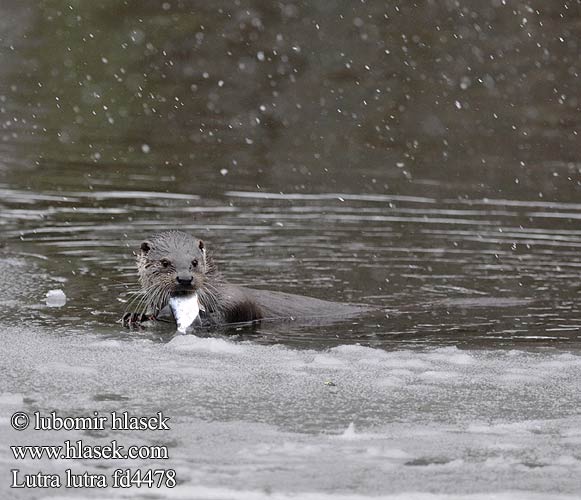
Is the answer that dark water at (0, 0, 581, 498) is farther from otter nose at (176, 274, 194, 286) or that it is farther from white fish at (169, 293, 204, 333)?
otter nose at (176, 274, 194, 286)

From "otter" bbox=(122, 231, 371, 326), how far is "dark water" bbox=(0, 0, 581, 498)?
0.58 feet

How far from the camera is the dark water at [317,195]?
462cm

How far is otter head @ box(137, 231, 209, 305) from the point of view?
586cm

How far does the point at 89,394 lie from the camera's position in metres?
4.50

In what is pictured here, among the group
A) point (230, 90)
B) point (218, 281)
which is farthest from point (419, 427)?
point (230, 90)

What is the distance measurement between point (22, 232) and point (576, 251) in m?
3.37

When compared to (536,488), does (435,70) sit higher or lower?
higher

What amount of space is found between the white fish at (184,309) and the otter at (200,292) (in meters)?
0.03

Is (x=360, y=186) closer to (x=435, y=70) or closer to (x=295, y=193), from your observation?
(x=295, y=193)

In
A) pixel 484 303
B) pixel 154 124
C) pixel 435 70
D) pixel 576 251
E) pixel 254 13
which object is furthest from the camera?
pixel 254 13

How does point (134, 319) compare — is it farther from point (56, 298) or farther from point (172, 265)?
point (56, 298)

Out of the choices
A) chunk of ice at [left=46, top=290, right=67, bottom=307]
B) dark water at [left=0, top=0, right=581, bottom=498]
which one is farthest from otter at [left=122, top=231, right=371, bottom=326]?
chunk of ice at [left=46, top=290, right=67, bottom=307]

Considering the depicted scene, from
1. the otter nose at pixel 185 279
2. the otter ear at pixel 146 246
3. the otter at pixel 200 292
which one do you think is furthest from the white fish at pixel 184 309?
the otter ear at pixel 146 246

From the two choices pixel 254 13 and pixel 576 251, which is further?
pixel 254 13
